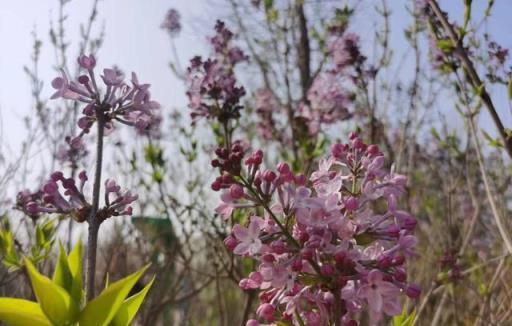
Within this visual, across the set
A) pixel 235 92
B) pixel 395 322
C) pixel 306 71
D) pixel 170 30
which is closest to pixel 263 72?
pixel 306 71

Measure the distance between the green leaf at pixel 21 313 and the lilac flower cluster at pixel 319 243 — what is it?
1.14 feet

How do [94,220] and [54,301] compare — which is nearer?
[54,301]

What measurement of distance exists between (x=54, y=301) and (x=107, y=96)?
56cm

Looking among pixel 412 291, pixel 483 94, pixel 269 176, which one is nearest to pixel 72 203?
pixel 269 176

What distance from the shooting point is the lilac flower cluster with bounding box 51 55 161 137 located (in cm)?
128

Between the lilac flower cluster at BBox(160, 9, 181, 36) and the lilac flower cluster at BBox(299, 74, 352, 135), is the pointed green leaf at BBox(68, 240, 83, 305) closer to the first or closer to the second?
the lilac flower cluster at BBox(299, 74, 352, 135)

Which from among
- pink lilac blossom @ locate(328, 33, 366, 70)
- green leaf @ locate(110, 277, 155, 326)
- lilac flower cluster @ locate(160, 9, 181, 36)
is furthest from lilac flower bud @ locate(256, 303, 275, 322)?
lilac flower cluster @ locate(160, 9, 181, 36)

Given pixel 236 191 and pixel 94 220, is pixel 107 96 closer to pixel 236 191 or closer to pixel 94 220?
pixel 94 220

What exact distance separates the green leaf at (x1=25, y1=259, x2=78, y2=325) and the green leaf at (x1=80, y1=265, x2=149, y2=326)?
0.02 meters

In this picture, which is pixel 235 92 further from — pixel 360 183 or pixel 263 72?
pixel 263 72

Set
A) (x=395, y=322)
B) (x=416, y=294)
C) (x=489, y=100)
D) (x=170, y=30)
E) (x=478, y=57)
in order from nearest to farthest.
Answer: (x=416, y=294) → (x=395, y=322) → (x=489, y=100) → (x=478, y=57) → (x=170, y=30)

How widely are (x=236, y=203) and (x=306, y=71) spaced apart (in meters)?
4.12

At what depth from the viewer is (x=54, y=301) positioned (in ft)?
2.96

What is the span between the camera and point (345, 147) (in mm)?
1189
